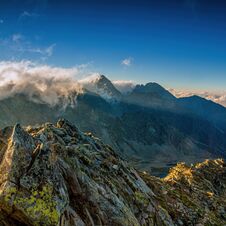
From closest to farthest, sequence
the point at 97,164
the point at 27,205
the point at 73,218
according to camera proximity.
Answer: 1. the point at 27,205
2. the point at 73,218
3. the point at 97,164

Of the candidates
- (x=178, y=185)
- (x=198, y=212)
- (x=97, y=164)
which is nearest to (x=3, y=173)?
(x=97, y=164)

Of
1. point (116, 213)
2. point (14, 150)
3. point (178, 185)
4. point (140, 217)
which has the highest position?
point (14, 150)

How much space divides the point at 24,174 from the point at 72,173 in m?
5.91

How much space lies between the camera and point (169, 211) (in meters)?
42.2

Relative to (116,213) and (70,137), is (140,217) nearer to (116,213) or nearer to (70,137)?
(116,213)

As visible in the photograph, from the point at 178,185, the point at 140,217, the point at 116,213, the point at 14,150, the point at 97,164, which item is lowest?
the point at 178,185

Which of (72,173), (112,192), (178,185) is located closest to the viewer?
(72,173)

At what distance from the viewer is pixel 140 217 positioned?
3381cm

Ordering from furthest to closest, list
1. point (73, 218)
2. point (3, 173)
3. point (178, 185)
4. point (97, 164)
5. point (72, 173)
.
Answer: point (178, 185)
point (97, 164)
point (72, 173)
point (73, 218)
point (3, 173)

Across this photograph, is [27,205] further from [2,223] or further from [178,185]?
[178,185]

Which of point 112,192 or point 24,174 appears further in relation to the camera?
point 112,192

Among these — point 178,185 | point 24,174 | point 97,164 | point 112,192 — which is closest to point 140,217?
point 112,192

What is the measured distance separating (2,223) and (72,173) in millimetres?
8384

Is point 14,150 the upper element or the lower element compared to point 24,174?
upper
